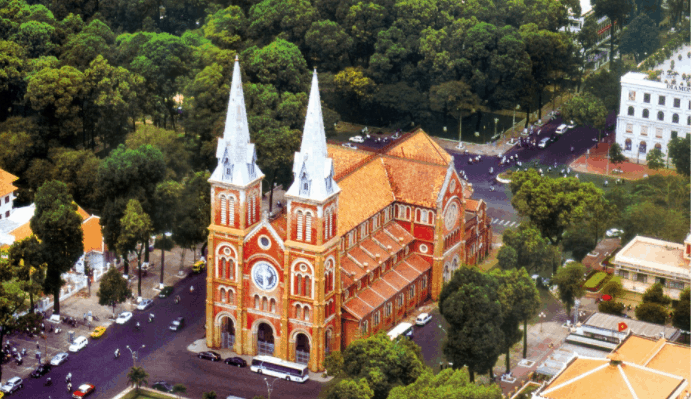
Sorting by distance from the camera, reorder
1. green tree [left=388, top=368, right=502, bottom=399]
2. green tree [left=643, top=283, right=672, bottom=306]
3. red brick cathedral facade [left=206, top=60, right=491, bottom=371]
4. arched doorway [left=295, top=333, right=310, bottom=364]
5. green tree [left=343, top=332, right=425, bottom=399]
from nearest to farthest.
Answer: green tree [left=388, top=368, right=502, bottom=399]
green tree [left=343, top=332, right=425, bottom=399]
red brick cathedral facade [left=206, top=60, right=491, bottom=371]
arched doorway [left=295, top=333, right=310, bottom=364]
green tree [left=643, top=283, right=672, bottom=306]

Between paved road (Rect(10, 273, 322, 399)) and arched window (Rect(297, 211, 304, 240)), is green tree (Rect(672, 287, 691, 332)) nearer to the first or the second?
paved road (Rect(10, 273, 322, 399))

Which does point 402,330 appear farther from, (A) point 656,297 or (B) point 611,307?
(A) point 656,297

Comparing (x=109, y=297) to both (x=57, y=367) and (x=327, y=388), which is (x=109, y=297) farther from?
(x=327, y=388)

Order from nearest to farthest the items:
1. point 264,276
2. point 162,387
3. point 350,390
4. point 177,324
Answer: point 350,390 → point 162,387 → point 264,276 → point 177,324

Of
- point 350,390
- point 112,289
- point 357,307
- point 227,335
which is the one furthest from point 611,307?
point 112,289

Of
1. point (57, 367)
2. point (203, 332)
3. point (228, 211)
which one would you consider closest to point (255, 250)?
point (228, 211)

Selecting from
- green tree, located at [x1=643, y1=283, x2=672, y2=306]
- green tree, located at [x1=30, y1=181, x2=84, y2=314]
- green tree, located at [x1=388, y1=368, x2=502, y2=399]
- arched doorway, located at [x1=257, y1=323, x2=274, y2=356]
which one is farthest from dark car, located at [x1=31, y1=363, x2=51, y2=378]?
green tree, located at [x1=643, y1=283, x2=672, y2=306]

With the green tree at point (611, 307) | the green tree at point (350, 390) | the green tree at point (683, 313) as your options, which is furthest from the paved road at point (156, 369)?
the green tree at point (683, 313)
